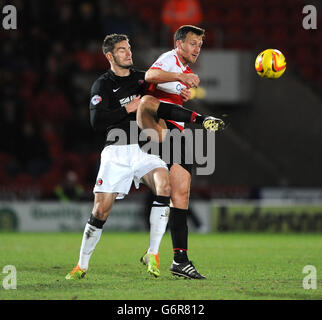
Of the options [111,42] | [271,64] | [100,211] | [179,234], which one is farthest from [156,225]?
[271,64]

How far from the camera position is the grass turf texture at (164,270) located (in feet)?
17.6

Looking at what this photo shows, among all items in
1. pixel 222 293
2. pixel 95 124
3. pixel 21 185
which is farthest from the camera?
pixel 21 185

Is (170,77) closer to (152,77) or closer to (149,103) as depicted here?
(152,77)

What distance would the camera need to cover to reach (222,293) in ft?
17.6

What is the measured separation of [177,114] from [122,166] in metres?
0.73

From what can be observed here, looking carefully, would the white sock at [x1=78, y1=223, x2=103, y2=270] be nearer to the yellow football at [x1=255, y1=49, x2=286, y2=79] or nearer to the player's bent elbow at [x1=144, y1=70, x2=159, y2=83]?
the player's bent elbow at [x1=144, y1=70, x2=159, y2=83]

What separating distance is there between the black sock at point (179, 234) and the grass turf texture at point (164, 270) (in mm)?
232

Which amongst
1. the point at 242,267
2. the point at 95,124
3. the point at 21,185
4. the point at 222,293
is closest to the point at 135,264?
the point at 242,267

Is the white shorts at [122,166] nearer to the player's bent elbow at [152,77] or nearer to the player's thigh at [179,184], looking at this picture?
the player's thigh at [179,184]

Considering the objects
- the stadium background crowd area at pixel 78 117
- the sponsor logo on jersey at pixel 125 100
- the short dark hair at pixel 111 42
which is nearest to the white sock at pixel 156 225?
the sponsor logo on jersey at pixel 125 100

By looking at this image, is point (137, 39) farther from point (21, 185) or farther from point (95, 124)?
point (95, 124)

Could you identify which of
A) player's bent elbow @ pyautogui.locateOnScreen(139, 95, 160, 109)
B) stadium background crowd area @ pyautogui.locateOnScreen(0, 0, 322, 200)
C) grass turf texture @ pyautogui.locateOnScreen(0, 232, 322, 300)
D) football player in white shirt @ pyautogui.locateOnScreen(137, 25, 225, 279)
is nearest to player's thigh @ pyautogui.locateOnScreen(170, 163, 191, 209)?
football player in white shirt @ pyautogui.locateOnScreen(137, 25, 225, 279)

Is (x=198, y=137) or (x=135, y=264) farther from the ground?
(x=198, y=137)
